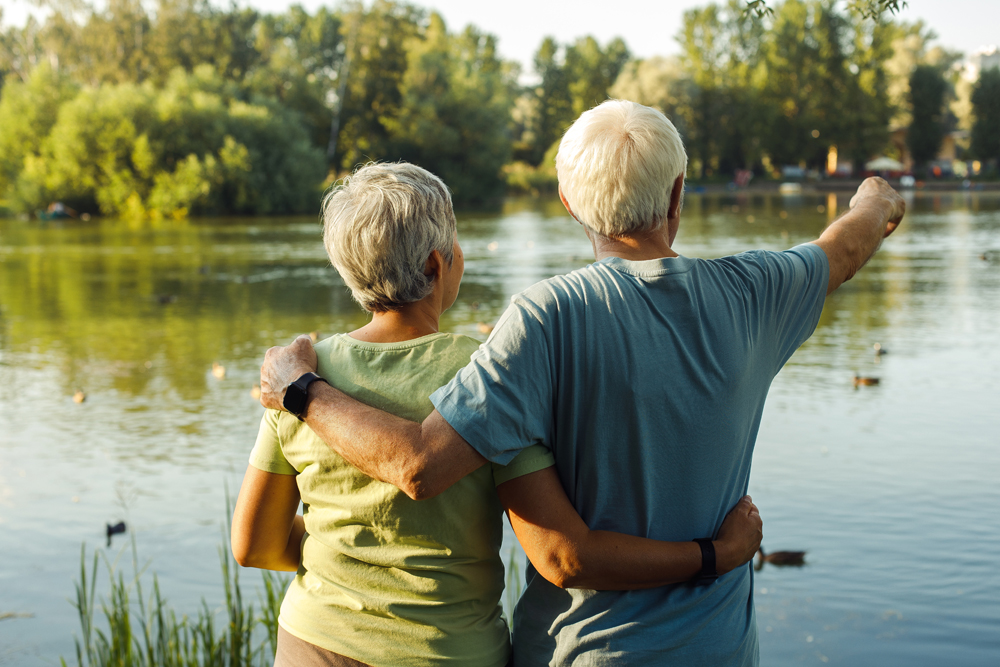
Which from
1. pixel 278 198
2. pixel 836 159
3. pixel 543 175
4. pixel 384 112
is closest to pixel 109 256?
pixel 278 198

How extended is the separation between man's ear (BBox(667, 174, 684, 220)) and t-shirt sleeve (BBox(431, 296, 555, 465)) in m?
0.37

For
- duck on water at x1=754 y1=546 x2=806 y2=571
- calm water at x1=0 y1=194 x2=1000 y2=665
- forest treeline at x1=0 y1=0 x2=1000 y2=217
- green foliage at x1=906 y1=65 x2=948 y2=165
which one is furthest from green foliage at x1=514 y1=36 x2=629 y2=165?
duck on water at x1=754 y1=546 x2=806 y2=571

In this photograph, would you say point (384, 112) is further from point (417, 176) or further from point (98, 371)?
point (417, 176)

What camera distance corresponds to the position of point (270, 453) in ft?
6.03

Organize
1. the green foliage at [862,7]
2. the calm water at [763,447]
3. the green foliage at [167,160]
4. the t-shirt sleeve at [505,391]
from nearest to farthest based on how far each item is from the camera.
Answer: the t-shirt sleeve at [505,391], the green foliage at [862,7], the calm water at [763,447], the green foliage at [167,160]

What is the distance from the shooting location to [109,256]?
23.5 meters

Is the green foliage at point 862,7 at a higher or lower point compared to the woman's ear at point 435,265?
higher

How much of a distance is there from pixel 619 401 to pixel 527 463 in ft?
0.64

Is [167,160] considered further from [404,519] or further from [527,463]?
[527,463]

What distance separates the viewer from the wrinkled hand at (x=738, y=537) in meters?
1.78

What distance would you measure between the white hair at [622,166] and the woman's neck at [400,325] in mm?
361

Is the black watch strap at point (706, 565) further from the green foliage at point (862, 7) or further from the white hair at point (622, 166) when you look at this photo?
the green foliage at point (862, 7)

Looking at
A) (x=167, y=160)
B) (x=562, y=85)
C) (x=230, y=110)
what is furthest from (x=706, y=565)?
(x=562, y=85)

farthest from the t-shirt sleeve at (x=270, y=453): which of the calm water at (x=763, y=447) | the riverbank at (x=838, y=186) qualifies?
the riverbank at (x=838, y=186)
